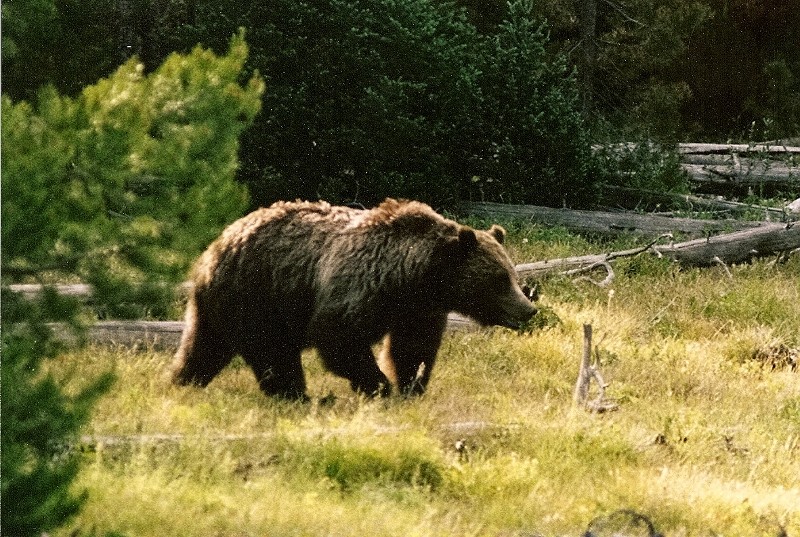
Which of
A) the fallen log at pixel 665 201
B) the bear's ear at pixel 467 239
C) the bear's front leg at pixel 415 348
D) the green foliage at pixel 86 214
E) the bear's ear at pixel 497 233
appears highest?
the green foliage at pixel 86 214

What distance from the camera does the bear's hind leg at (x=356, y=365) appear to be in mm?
6355

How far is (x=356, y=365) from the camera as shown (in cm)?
639

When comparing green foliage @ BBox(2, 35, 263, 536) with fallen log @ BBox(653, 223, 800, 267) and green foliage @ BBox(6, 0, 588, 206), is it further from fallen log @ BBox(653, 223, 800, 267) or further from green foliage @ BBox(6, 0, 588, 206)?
fallen log @ BBox(653, 223, 800, 267)

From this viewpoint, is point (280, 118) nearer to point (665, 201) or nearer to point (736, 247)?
point (736, 247)

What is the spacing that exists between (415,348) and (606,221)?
7324mm

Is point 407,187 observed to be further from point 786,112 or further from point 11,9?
point 786,112

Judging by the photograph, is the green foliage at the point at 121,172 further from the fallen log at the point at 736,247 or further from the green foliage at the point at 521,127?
the green foliage at the point at 521,127

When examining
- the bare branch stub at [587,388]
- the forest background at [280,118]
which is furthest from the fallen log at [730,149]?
the bare branch stub at [587,388]

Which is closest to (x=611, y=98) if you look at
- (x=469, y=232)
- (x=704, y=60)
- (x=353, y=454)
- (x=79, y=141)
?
(x=704, y=60)

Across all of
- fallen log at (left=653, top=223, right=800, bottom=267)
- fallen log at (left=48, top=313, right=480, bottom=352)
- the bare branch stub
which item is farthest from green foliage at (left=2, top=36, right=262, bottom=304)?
fallen log at (left=653, top=223, right=800, bottom=267)

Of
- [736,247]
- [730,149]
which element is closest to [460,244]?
[736,247]

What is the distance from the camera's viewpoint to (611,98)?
22.7 m

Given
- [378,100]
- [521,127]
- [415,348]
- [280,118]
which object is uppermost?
[378,100]

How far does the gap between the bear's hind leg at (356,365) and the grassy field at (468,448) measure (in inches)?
5.8
